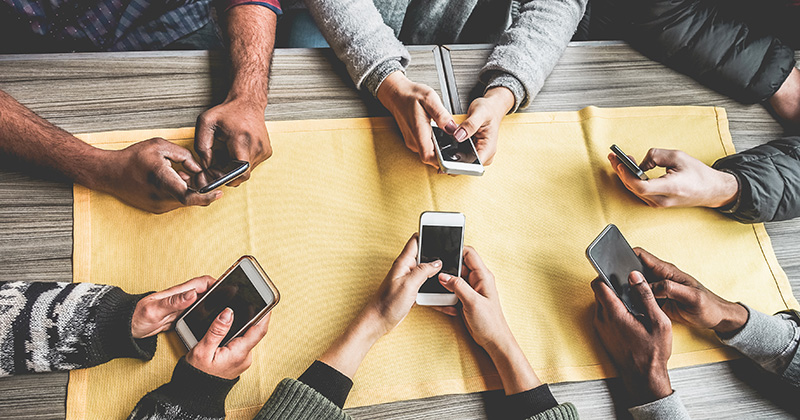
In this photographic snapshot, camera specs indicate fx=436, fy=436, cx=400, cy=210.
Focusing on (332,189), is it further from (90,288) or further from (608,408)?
(608,408)

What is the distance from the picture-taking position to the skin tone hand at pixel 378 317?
2.28ft

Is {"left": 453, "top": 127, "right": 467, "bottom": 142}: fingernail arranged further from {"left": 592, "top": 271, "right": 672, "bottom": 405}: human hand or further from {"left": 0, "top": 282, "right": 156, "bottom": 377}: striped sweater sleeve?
{"left": 0, "top": 282, "right": 156, "bottom": 377}: striped sweater sleeve

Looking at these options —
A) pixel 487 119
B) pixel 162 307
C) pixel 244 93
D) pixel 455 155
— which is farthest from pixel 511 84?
pixel 162 307

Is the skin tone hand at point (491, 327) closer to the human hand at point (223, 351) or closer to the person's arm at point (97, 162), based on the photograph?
the human hand at point (223, 351)

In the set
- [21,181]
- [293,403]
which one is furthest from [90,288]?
[293,403]

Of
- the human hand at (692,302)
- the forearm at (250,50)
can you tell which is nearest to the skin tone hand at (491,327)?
the human hand at (692,302)

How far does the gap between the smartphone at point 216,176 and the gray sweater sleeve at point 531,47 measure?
537 mm

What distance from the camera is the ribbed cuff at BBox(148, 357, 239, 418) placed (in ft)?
2.05

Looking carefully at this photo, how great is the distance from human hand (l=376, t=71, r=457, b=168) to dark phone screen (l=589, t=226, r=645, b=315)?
34 cm

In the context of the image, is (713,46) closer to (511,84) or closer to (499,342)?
(511,84)

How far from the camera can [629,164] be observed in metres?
0.88

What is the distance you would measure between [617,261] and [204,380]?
72 centimetres

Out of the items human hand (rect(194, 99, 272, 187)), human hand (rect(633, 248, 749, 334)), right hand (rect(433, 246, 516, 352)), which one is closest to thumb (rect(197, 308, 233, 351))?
human hand (rect(194, 99, 272, 187))

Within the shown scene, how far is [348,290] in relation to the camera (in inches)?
30.4
